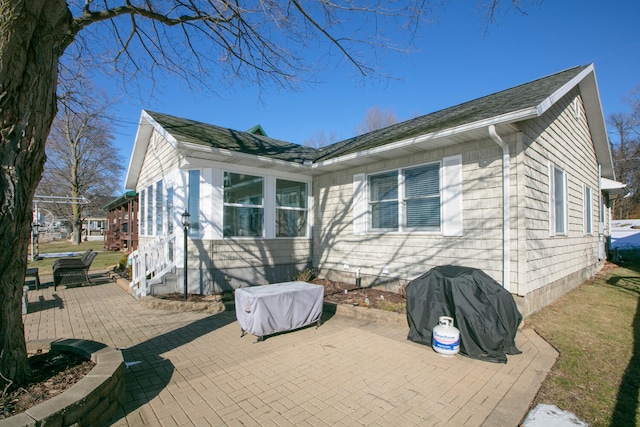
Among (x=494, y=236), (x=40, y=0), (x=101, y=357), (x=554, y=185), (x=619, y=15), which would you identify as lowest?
(x=101, y=357)

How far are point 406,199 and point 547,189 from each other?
9.29 ft

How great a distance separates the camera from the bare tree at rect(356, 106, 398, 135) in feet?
103

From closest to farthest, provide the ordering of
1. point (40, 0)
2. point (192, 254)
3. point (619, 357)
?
point (40, 0) < point (619, 357) < point (192, 254)

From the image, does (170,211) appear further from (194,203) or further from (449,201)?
(449,201)

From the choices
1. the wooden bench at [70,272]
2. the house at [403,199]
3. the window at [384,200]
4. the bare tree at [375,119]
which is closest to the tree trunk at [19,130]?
the house at [403,199]

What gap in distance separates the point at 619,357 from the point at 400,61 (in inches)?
222

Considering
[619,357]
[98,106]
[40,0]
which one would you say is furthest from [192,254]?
[619,357]

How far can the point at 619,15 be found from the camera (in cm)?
705

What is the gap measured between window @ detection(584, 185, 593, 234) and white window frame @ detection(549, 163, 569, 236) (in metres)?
2.60

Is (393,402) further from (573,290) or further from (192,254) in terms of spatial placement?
(573,290)

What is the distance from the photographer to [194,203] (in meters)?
8.12

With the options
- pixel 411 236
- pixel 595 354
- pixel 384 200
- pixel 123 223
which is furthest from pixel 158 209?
pixel 123 223

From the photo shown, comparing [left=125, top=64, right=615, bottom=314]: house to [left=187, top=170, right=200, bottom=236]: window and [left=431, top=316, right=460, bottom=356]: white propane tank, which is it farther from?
[left=431, top=316, right=460, bottom=356]: white propane tank

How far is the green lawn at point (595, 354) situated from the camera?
3.10 meters
